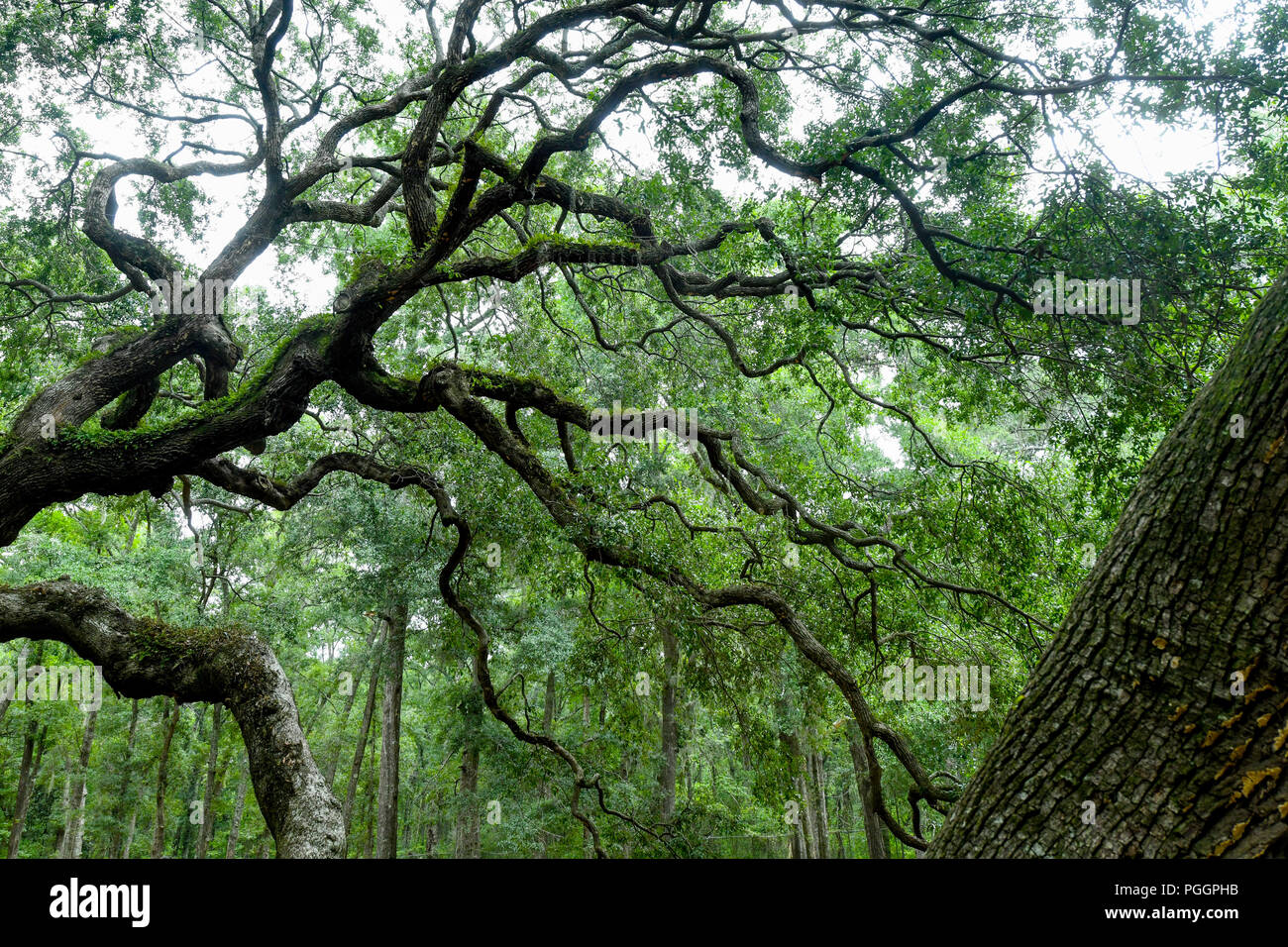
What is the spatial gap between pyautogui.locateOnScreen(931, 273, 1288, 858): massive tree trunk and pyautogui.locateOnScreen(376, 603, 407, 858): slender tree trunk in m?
12.3

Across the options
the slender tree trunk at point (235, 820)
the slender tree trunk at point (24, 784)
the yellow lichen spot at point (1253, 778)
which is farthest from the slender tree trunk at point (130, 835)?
the yellow lichen spot at point (1253, 778)

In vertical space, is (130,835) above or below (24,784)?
below

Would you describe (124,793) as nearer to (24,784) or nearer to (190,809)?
(190,809)

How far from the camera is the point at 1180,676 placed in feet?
4.61

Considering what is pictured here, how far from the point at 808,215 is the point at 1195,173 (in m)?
2.54

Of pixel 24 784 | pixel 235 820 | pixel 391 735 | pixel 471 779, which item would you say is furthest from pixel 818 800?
pixel 24 784

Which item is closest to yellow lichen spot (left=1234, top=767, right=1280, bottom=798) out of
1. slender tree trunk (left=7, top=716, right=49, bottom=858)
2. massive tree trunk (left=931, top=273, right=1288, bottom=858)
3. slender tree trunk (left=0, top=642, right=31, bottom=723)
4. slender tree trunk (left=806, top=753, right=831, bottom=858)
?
massive tree trunk (left=931, top=273, right=1288, bottom=858)

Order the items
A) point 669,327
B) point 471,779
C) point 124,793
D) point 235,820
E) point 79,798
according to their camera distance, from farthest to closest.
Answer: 1. point 124,793
2. point 235,820
3. point 79,798
4. point 471,779
5. point 669,327

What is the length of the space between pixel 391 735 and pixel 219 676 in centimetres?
948

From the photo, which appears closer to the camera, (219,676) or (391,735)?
Result: (219,676)

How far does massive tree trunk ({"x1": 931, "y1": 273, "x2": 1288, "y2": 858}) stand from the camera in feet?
4.28

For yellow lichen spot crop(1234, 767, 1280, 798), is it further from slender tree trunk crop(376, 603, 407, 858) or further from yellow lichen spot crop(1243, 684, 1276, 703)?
slender tree trunk crop(376, 603, 407, 858)

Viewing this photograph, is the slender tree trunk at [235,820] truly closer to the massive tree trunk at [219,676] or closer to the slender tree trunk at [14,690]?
the slender tree trunk at [14,690]
